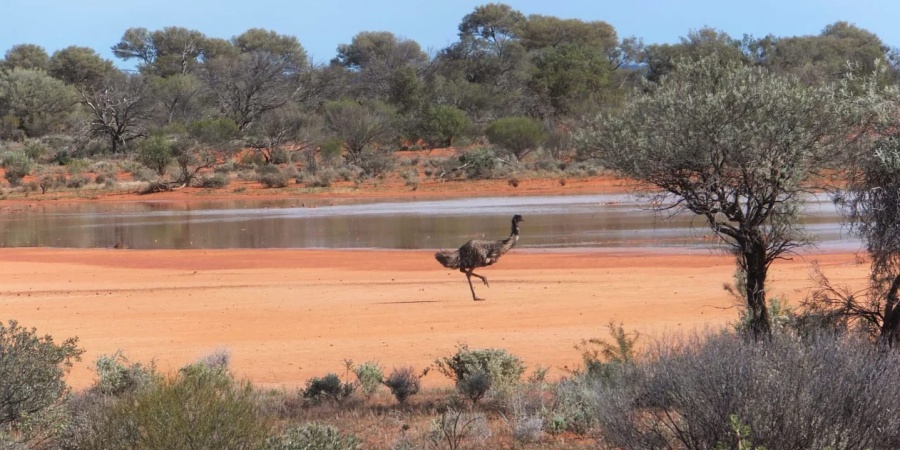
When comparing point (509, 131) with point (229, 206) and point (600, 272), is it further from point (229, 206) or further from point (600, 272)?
point (600, 272)

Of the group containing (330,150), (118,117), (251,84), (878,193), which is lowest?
(878,193)

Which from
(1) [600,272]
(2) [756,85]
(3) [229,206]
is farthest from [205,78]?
(2) [756,85]

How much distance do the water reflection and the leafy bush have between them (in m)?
20.5

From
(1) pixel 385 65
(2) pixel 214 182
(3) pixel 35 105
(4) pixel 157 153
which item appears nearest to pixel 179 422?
(2) pixel 214 182

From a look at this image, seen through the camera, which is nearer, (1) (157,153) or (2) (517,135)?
(1) (157,153)

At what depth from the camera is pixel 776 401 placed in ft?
18.2

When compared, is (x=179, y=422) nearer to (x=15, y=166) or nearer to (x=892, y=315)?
(x=892, y=315)

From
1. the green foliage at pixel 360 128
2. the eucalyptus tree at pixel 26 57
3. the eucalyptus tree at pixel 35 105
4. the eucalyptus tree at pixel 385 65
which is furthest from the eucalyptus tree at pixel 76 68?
the green foliage at pixel 360 128

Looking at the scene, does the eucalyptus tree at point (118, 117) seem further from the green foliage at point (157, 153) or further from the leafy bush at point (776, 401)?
the leafy bush at point (776, 401)

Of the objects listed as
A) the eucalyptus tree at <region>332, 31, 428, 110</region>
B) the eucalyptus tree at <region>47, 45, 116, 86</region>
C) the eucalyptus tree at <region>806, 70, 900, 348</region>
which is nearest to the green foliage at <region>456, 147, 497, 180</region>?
the eucalyptus tree at <region>332, 31, 428, 110</region>

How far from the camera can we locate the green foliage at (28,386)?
7082mm

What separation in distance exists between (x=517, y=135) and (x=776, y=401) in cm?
5830

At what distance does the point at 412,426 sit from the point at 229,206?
41745 millimetres

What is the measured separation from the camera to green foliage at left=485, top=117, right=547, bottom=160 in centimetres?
6334
